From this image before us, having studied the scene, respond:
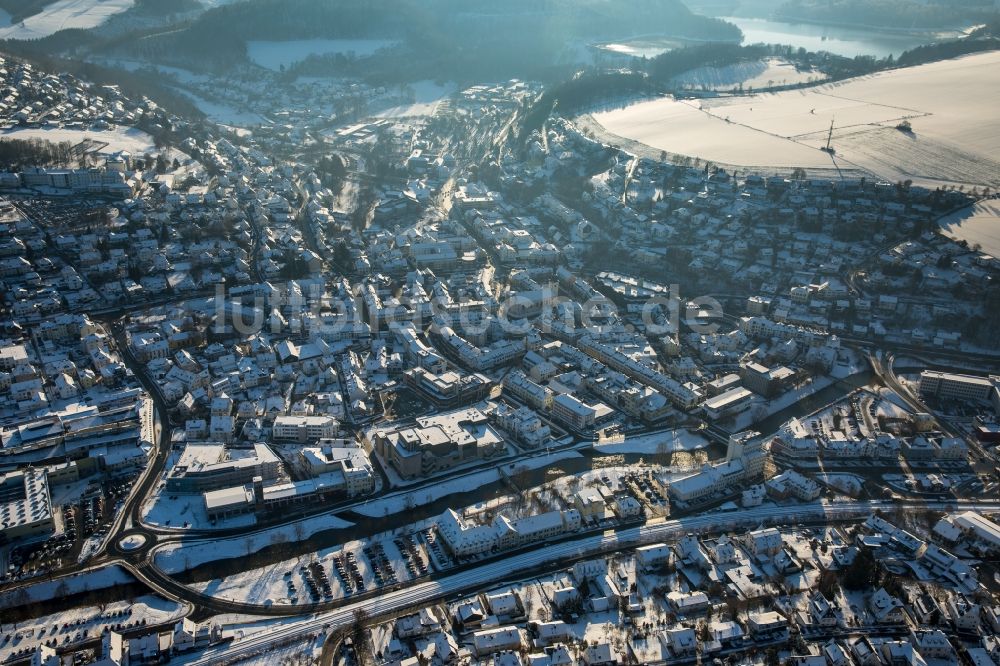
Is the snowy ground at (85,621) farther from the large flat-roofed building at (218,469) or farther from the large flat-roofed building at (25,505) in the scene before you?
the large flat-roofed building at (218,469)

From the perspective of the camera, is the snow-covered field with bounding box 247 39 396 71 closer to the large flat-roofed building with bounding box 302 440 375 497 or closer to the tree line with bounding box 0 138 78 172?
the tree line with bounding box 0 138 78 172

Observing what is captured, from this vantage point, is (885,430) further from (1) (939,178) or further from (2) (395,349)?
(1) (939,178)

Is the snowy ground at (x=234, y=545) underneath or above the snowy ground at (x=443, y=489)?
above

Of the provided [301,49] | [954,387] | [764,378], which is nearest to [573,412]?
[764,378]

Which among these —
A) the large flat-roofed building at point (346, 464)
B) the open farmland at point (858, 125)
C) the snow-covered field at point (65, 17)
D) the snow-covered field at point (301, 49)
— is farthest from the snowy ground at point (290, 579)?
the snow-covered field at point (65, 17)

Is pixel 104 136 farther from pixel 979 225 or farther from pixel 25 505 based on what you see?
pixel 979 225

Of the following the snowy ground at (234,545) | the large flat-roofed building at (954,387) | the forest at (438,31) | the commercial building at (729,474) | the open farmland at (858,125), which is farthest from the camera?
the forest at (438,31)
